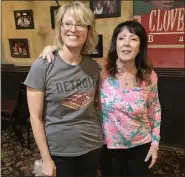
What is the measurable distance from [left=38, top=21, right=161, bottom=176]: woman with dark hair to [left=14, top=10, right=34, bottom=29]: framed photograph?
182cm

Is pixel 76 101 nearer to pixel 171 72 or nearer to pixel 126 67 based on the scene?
pixel 126 67

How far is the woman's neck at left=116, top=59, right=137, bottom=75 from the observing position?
122cm

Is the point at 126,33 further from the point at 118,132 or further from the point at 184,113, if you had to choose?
the point at 184,113

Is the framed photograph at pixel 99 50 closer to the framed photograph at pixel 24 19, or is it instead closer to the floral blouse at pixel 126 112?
the framed photograph at pixel 24 19

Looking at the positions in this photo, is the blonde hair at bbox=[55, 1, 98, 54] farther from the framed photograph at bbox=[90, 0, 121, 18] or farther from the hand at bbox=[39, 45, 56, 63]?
the framed photograph at bbox=[90, 0, 121, 18]

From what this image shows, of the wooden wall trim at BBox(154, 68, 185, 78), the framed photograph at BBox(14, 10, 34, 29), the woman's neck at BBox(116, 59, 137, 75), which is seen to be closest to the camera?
the woman's neck at BBox(116, 59, 137, 75)

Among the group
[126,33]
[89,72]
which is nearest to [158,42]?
[126,33]

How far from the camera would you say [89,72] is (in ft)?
3.76

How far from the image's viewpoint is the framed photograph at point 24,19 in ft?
9.04

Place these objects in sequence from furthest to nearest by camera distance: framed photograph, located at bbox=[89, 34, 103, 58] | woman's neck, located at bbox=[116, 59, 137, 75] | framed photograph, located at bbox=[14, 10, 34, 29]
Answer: framed photograph, located at bbox=[14, 10, 34, 29] < framed photograph, located at bbox=[89, 34, 103, 58] < woman's neck, located at bbox=[116, 59, 137, 75]

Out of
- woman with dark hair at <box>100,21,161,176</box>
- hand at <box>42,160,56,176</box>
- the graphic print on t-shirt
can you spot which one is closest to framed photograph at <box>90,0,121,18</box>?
woman with dark hair at <box>100,21,161,176</box>

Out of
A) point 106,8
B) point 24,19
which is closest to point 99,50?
point 106,8

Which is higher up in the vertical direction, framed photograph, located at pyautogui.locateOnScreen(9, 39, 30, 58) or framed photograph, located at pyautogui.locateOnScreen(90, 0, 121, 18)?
framed photograph, located at pyautogui.locateOnScreen(90, 0, 121, 18)

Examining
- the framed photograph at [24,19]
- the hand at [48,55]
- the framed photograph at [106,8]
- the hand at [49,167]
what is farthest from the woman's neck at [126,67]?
the framed photograph at [24,19]
